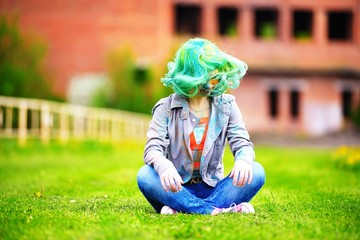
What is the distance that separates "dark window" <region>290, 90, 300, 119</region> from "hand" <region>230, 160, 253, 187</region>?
36220 mm

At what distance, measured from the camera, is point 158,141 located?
17.9 ft

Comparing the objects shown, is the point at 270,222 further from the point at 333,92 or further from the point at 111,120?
the point at 333,92

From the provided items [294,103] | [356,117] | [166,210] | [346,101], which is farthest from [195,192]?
[346,101]

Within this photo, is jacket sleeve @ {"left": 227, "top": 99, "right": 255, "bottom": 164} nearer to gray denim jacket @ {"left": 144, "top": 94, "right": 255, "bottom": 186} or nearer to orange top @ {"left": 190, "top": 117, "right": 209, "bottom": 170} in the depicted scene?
gray denim jacket @ {"left": 144, "top": 94, "right": 255, "bottom": 186}

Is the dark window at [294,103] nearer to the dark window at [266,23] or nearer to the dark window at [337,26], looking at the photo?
the dark window at [266,23]

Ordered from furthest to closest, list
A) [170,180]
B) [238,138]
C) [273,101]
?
[273,101], [238,138], [170,180]

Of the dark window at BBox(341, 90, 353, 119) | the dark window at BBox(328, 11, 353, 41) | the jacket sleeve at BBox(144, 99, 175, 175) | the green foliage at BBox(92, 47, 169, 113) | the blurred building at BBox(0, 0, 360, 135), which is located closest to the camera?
the jacket sleeve at BBox(144, 99, 175, 175)

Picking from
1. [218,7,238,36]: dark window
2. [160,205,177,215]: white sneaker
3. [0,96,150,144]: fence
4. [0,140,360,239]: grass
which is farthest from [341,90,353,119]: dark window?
[160,205,177,215]: white sneaker

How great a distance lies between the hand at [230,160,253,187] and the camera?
16.8ft

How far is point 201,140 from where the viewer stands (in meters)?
5.55

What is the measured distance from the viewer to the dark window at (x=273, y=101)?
4117 centimetres

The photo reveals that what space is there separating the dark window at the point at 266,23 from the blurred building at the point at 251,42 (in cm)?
5

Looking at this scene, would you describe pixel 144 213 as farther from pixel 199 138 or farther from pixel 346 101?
pixel 346 101

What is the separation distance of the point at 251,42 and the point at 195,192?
35.2m
